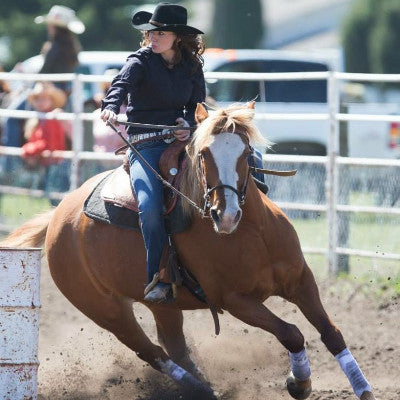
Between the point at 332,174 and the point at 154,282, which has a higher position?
the point at 332,174

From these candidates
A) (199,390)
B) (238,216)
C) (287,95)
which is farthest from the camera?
(287,95)

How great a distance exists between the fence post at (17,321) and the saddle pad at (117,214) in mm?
667

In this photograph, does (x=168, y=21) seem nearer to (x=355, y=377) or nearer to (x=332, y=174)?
(x=355, y=377)

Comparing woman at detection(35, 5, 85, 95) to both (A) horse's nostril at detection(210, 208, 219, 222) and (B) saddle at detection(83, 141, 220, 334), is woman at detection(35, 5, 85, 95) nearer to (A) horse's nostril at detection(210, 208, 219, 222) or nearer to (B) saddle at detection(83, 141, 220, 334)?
(B) saddle at detection(83, 141, 220, 334)

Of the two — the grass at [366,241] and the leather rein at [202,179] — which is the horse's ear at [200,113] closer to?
the leather rein at [202,179]

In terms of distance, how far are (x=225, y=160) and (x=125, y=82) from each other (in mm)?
975

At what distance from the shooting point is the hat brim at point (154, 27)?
6402 mm

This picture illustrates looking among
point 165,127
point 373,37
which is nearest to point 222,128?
point 165,127

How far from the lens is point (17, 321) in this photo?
612cm

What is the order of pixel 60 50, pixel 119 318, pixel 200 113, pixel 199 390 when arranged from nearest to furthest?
pixel 200 113
pixel 199 390
pixel 119 318
pixel 60 50

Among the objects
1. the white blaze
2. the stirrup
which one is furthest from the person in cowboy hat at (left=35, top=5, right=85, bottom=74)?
the white blaze

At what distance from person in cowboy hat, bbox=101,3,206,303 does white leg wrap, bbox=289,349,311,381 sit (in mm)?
808

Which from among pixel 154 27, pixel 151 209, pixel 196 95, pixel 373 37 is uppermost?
pixel 154 27

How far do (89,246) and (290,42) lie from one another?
147 ft
